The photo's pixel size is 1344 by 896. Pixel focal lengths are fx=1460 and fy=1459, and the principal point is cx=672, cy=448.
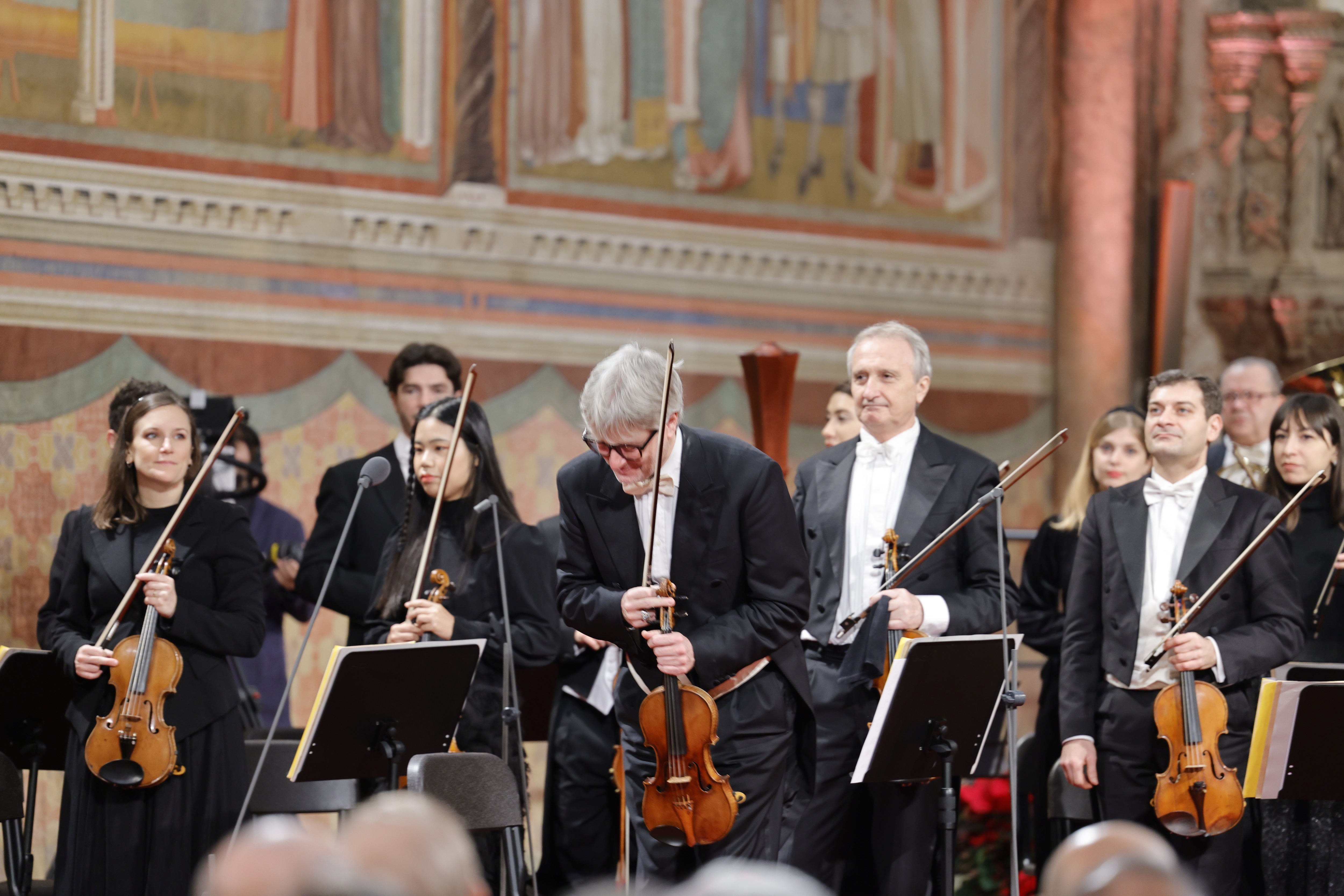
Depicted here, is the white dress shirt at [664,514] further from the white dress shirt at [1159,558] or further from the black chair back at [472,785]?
the white dress shirt at [1159,558]

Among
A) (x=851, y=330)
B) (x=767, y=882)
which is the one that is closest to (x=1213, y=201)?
(x=851, y=330)

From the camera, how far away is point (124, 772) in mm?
3480

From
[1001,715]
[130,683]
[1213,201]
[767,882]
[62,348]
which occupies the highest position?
[1213,201]

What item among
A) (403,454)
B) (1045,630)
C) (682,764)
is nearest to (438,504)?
(403,454)

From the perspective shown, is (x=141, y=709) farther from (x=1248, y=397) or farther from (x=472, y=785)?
(x=1248, y=397)

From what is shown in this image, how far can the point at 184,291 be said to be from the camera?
562cm

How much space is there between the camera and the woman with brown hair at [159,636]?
140 inches

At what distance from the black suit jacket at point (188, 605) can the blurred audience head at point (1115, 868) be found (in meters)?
2.79

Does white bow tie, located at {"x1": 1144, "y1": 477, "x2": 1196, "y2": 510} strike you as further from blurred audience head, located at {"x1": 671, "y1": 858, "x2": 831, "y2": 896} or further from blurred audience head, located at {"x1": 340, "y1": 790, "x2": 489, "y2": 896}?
blurred audience head, located at {"x1": 340, "y1": 790, "x2": 489, "y2": 896}

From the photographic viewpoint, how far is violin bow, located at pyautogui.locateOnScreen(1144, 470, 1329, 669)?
351 centimetres

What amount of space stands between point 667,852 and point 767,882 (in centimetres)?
184

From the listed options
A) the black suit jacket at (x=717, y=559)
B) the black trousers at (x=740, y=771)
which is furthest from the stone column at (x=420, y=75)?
the black trousers at (x=740, y=771)

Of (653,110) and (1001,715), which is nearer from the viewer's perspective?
(1001,715)

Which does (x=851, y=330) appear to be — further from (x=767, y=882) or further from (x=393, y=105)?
(x=767, y=882)
